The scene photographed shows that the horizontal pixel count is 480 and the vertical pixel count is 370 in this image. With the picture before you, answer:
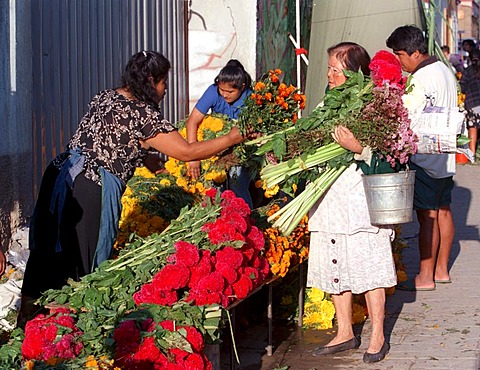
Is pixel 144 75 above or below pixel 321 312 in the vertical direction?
above

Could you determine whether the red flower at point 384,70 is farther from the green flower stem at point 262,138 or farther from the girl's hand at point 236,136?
the girl's hand at point 236,136

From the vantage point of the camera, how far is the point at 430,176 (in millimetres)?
7156

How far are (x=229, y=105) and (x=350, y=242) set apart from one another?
1.77 meters

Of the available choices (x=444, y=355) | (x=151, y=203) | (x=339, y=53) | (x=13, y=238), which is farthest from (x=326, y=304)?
(x=13, y=238)

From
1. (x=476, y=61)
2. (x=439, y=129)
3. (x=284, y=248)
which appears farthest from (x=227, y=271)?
(x=476, y=61)

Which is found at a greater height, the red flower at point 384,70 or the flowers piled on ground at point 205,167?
the red flower at point 384,70

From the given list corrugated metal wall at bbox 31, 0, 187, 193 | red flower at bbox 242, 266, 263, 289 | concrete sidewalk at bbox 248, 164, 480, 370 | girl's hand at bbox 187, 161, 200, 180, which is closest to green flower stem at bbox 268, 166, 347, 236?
red flower at bbox 242, 266, 263, 289

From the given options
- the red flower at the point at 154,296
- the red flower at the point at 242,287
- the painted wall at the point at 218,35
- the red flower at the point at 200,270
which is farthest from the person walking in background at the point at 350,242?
the painted wall at the point at 218,35

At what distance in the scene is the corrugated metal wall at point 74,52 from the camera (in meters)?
7.35

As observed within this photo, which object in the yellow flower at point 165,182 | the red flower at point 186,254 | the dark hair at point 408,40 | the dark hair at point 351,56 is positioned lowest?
the red flower at point 186,254

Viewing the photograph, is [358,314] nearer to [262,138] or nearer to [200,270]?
[262,138]

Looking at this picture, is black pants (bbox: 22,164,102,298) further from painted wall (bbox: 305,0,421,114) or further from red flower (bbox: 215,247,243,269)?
painted wall (bbox: 305,0,421,114)

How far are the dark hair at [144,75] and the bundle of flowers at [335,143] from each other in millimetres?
745

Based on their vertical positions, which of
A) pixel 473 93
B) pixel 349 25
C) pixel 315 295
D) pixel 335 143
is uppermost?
pixel 349 25
